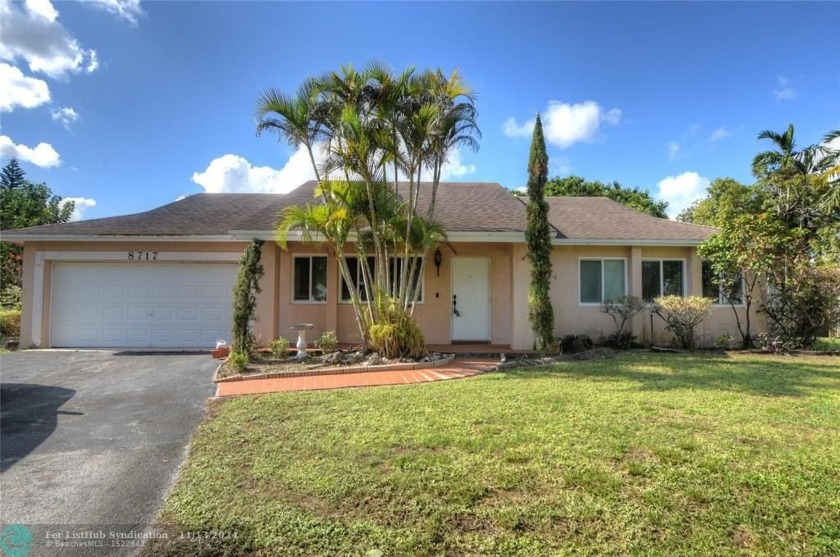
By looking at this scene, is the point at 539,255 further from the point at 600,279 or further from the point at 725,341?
the point at 725,341

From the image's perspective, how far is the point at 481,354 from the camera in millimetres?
9875

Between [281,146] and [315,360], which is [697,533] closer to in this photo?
[315,360]

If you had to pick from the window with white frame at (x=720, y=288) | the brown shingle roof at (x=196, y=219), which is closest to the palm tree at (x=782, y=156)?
the window with white frame at (x=720, y=288)

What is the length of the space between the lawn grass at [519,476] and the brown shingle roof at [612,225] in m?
6.06

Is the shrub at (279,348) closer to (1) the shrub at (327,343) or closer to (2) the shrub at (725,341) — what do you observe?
(1) the shrub at (327,343)

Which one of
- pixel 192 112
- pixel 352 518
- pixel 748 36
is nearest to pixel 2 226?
pixel 192 112

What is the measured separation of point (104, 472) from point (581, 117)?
15.4m

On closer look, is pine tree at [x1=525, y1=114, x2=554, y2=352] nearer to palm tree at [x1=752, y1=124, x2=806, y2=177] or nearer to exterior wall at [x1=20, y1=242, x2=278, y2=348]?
exterior wall at [x1=20, y1=242, x2=278, y2=348]

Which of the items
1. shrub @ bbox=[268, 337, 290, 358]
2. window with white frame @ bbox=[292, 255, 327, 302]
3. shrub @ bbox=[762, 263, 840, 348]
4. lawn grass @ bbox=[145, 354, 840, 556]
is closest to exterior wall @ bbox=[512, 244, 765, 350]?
shrub @ bbox=[762, 263, 840, 348]

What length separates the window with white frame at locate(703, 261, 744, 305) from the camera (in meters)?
11.3

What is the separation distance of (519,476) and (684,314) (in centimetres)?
932

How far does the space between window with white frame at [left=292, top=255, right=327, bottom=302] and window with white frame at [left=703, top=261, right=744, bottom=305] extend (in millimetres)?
10676

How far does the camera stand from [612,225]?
12.3 metres

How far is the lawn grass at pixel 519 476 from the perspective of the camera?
2.62m
